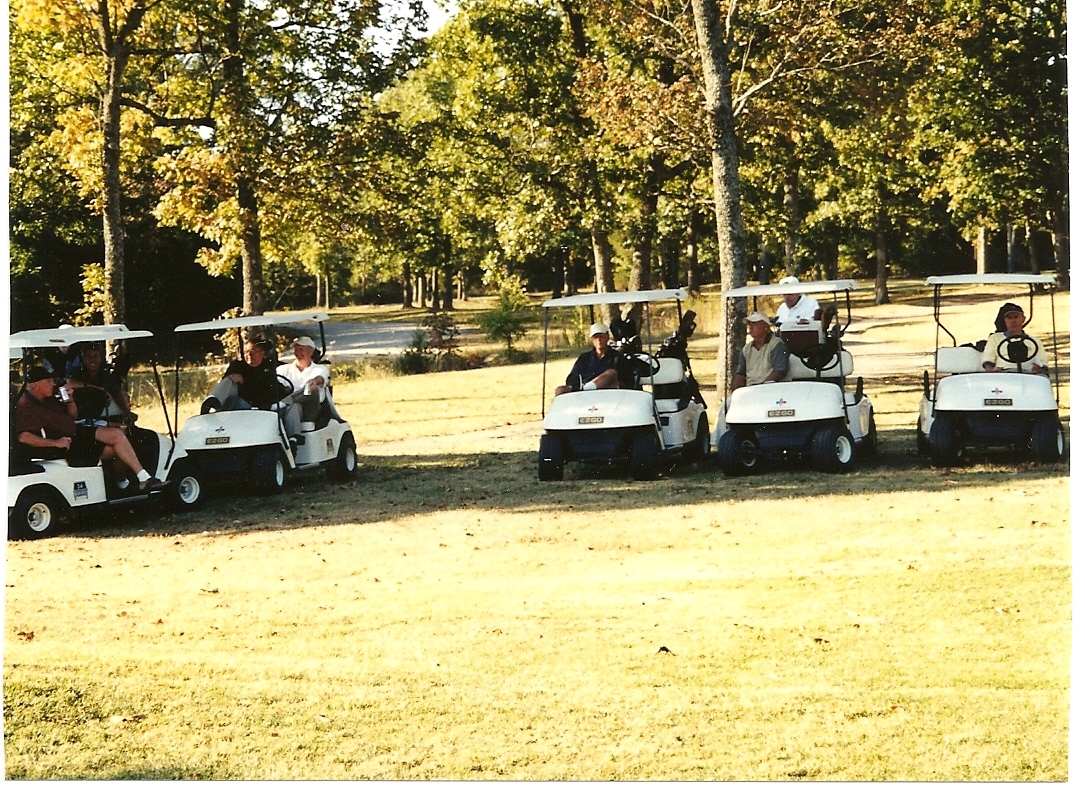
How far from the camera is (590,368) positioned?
8.60 meters

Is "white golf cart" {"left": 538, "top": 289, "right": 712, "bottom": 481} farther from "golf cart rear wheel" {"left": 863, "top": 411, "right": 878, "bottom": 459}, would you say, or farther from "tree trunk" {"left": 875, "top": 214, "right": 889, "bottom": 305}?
"tree trunk" {"left": 875, "top": 214, "right": 889, "bottom": 305}

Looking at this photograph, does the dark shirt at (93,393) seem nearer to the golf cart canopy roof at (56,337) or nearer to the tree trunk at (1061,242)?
the golf cart canopy roof at (56,337)

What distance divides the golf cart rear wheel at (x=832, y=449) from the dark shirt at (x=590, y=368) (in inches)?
50.4

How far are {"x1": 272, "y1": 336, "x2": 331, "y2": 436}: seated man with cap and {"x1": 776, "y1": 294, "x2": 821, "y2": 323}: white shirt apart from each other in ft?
9.14

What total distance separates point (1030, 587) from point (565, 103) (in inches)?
467

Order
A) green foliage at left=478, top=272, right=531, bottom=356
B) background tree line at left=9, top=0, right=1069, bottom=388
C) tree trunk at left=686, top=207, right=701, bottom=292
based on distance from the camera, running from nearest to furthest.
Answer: background tree line at left=9, top=0, right=1069, bottom=388, tree trunk at left=686, top=207, right=701, bottom=292, green foliage at left=478, top=272, right=531, bottom=356

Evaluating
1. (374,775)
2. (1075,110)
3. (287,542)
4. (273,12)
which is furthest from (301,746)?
(273,12)

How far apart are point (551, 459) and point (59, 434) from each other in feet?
8.74

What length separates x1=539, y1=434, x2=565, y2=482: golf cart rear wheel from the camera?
830 cm

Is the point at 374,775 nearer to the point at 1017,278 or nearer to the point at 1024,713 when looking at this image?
the point at 1024,713

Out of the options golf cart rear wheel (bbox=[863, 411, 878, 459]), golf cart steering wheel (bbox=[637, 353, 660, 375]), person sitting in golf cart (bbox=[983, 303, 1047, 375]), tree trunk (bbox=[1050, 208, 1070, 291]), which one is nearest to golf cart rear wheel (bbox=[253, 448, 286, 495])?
golf cart steering wheel (bbox=[637, 353, 660, 375])

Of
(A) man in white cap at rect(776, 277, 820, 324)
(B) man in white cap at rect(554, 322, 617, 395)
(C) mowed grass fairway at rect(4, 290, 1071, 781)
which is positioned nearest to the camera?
(C) mowed grass fairway at rect(4, 290, 1071, 781)

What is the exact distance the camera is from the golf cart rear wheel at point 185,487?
782cm
